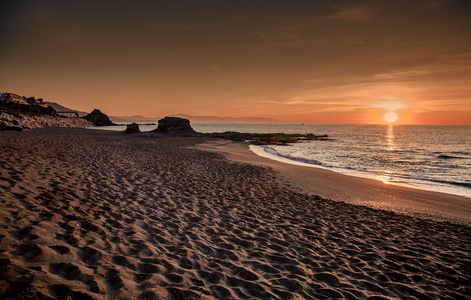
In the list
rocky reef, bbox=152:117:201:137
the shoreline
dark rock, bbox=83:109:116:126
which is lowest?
the shoreline

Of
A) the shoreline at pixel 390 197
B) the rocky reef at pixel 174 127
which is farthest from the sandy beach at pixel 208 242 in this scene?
the rocky reef at pixel 174 127

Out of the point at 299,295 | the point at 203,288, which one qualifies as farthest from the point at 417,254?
the point at 203,288

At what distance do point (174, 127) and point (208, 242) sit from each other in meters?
53.5

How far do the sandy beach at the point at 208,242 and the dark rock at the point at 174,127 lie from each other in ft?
146

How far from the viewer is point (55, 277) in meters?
3.68

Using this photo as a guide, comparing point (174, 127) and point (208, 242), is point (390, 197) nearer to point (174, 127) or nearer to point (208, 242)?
point (208, 242)

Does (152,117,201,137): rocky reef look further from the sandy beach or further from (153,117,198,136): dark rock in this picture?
the sandy beach

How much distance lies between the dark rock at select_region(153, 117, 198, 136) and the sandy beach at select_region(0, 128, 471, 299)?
4449cm

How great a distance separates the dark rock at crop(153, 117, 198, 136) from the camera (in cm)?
5584

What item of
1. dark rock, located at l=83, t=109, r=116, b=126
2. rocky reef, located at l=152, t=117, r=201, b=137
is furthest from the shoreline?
dark rock, located at l=83, t=109, r=116, b=126

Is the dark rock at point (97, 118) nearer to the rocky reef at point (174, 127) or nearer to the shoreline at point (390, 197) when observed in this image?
the rocky reef at point (174, 127)

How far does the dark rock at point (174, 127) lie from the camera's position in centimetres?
5584

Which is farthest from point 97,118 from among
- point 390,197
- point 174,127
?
point 390,197

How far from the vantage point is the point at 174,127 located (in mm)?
57094
